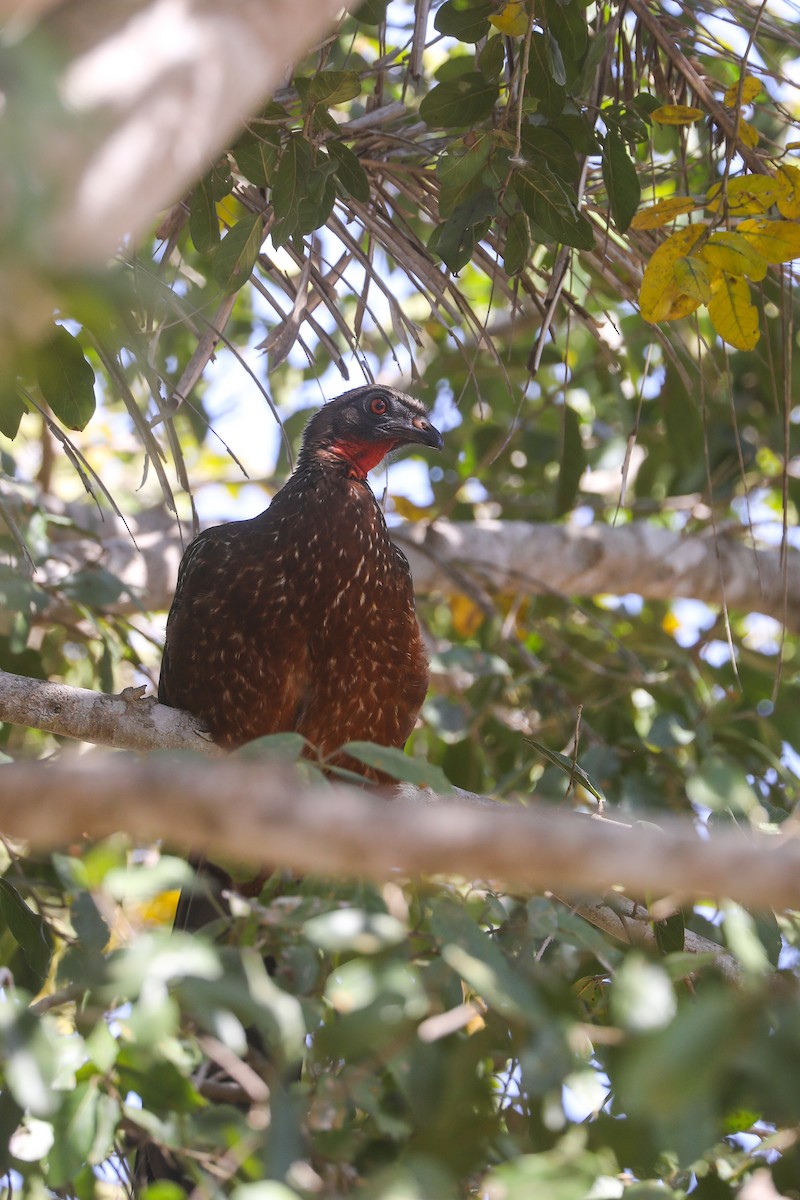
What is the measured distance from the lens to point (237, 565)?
3010 millimetres

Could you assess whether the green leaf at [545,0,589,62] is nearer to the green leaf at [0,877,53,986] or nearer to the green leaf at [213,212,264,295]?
the green leaf at [213,212,264,295]

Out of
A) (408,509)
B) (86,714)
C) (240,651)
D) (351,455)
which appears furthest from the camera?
(408,509)

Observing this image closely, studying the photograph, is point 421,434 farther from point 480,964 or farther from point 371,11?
point 480,964

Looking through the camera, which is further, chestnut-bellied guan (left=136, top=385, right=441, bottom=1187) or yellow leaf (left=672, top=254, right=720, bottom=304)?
chestnut-bellied guan (left=136, top=385, right=441, bottom=1187)

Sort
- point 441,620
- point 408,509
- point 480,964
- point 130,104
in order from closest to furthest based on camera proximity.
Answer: point 130,104, point 480,964, point 408,509, point 441,620

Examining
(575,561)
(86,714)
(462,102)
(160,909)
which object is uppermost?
(462,102)

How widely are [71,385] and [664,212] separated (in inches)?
47.7

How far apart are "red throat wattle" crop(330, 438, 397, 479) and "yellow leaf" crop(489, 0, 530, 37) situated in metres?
1.32

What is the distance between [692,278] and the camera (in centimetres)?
228

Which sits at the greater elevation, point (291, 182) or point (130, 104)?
point (291, 182)

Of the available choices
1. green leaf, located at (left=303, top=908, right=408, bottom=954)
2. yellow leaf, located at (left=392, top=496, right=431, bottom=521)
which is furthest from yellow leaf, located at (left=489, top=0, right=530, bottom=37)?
yellow leaf, located at (left=392, top=496, right=431, bottom=521)

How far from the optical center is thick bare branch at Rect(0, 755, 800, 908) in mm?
953

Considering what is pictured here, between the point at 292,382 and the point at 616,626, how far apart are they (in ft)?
6.59

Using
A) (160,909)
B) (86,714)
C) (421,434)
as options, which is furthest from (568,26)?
(160,909)
